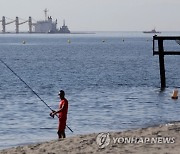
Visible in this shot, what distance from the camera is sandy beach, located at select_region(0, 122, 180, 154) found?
13844mm

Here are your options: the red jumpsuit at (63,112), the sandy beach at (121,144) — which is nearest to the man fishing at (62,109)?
the red jumpsuit at (63,112)

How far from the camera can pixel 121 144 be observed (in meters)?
14.6

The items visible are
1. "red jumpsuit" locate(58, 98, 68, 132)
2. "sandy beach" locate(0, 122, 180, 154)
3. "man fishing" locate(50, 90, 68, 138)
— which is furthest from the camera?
"red jumpsuit" locate(58, 98, 68, 132)

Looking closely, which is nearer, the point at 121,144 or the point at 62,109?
the point at 121,144

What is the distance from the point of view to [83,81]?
51500 mm

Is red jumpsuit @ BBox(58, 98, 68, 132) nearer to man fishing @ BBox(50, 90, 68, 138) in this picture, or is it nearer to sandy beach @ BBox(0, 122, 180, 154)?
man fishing @ BBox(50, 90, 68, 138)

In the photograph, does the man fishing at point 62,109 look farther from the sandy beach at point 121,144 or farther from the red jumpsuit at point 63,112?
the sandy beach at point 121,144

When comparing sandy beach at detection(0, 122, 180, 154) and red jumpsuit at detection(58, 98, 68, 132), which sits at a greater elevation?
red jumpsuit at detection(58, 98, 68, 132)

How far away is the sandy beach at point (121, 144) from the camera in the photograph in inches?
545

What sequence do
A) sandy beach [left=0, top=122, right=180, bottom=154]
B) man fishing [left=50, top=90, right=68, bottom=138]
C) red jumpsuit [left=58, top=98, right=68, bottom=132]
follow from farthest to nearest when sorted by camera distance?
red jumpsuit [left=58, top=98, right=68, bottom=132]
man fishing [left=50, top=90, right=68, bottom=138]
sandy beach [left=0, top=122, right=180, bottom=154]

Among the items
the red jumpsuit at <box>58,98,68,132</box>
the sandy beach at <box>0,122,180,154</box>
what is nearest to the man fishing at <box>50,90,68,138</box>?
the red jumpsuit at <box>58,98,68,132</box>

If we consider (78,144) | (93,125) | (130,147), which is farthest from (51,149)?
(93,125)

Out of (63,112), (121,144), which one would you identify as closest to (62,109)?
(63,112)

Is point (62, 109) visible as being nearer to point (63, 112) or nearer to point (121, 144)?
point (63, 112)
